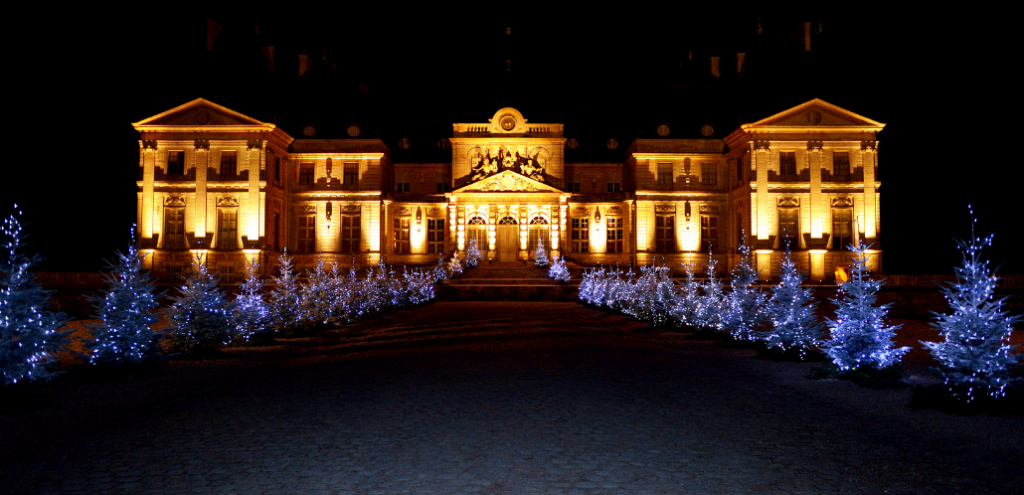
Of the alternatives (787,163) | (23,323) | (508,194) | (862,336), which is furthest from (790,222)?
(23,323)

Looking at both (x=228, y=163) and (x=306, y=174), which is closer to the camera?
(x=228, y=163)

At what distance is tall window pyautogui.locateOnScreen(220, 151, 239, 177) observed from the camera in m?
46.1

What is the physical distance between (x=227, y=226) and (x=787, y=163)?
112 ft

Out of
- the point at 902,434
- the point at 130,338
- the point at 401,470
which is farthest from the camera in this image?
the point at 130,338

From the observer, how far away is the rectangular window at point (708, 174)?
50625mm

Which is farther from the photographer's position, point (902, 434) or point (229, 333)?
point (229, 333)

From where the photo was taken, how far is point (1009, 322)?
31.0 ft

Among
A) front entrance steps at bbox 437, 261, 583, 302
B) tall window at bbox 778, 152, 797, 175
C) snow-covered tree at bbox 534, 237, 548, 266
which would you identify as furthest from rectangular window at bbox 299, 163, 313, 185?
tall window at bbox 778, 152, 797, 175

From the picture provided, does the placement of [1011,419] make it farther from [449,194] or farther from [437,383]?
[449,194]

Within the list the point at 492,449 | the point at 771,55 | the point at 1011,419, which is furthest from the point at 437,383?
the point at 771,55

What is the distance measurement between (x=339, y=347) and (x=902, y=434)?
37.9 feet

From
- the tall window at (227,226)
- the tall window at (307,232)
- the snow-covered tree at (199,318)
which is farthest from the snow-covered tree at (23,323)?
the tall window at (307,232)

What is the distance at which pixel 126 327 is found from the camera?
1238cm

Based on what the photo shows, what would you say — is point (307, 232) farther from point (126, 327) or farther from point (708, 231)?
point (126, 327)
